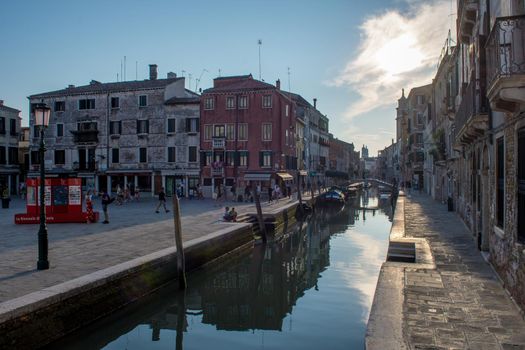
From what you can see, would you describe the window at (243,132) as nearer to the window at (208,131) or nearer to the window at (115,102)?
the window at (208,131)

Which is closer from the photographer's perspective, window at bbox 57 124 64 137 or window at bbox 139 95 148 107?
window at bbox 139 95 148 107

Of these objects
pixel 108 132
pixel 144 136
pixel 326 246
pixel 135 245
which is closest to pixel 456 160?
pixel 326 246

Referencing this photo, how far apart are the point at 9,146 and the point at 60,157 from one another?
6592 millimetres

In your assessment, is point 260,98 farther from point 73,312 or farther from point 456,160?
point 73,312

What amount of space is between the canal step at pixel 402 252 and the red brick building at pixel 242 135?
26286mm

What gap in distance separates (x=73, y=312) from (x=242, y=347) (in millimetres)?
3473

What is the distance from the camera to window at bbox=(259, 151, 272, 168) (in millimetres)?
39688

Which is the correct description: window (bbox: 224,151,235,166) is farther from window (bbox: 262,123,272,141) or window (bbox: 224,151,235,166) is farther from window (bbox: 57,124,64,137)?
window (bbox: 57,124,64,137)

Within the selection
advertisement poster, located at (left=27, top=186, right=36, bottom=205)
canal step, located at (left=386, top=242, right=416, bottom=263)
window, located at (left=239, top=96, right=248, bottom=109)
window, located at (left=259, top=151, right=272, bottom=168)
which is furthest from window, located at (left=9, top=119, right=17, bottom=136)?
canal step, located at (left=386, top=242, right=416, bottom=263)

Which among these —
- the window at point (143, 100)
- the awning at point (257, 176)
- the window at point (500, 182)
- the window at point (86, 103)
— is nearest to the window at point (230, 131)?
the awning at point (257, 176)

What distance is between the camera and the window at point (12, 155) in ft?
155

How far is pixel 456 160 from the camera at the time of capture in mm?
23562

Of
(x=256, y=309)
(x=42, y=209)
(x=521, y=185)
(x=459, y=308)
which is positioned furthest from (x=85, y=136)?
(x=521, y=185)

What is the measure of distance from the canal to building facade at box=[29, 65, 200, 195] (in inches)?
953
